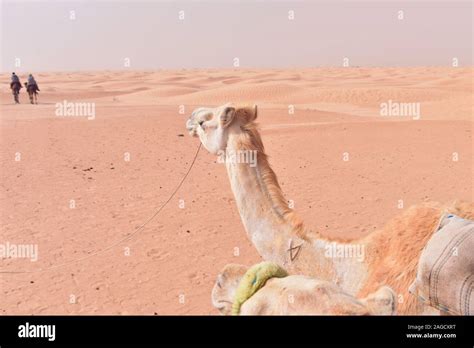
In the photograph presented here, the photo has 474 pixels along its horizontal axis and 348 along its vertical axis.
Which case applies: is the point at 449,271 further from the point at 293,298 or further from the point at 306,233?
the point at 306,233

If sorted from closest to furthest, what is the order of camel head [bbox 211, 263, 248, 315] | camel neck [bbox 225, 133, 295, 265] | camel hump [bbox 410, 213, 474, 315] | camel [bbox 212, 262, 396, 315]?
camel [bbox 212, 262, 396, 315] → camel head [bbox 211, 263, 248, 315] → camel hump [bbox 410, 213, 474, 315] → camel neck [bbox 225, 133, 295, 265]

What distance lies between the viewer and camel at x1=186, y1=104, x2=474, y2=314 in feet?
11.6

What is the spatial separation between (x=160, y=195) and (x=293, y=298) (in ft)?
24.4

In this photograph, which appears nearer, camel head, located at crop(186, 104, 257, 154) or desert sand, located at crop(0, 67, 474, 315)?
camel head, located at crop(186, 104, 257, 154)

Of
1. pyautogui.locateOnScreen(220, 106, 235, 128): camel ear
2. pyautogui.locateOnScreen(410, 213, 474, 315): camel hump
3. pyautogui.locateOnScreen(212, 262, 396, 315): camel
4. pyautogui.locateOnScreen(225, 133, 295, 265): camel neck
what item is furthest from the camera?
pyautogui.locateOnScreen(220, 106, 235, 128): camel ear

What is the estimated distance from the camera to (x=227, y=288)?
107 inches

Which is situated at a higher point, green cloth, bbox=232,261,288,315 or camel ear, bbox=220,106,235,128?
camel ear, bbox=220,106,235,128

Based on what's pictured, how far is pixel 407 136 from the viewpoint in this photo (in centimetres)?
1495

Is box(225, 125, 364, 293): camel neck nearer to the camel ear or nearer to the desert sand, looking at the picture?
the camel ear

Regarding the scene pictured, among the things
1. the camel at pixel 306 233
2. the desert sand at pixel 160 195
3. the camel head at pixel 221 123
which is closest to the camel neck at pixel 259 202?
the camel at pixel 306 233

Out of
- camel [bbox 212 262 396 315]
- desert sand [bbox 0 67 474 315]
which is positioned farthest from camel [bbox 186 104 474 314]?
desert sand [bbox 0 67 474 315]

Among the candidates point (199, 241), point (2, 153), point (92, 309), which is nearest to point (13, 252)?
point (92, 309)

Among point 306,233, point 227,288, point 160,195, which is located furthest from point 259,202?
point 160,195
